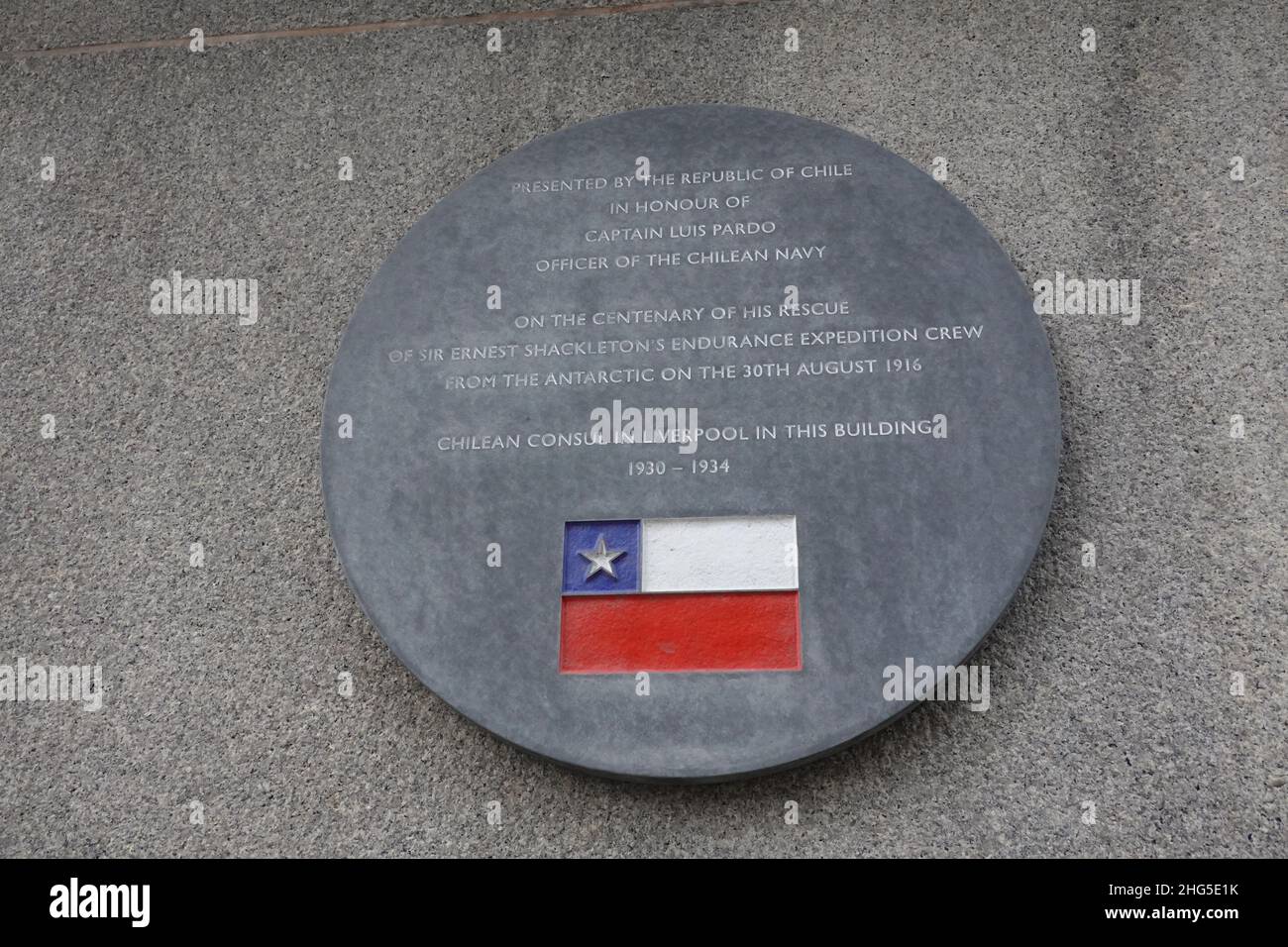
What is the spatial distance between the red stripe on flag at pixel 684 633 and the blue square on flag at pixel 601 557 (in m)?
0.03

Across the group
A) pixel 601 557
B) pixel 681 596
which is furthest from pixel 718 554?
pixel 601 557

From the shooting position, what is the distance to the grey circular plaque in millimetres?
2244

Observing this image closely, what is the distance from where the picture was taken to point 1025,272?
265 centimetres

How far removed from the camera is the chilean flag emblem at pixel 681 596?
2.26 m

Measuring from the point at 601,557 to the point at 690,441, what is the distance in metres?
0.34

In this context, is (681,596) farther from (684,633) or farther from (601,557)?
(601,557)

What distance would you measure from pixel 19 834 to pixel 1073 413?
103 inches

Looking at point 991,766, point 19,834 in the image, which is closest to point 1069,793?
point 991,766

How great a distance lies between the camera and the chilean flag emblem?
226 cm

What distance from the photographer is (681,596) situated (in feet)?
7.58

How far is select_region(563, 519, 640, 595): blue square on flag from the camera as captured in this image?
234cm

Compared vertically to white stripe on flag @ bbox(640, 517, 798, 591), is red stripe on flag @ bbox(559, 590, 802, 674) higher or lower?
lower

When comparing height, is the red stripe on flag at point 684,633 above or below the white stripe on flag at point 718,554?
below

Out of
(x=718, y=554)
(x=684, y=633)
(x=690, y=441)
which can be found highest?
(x=690, y=441)
